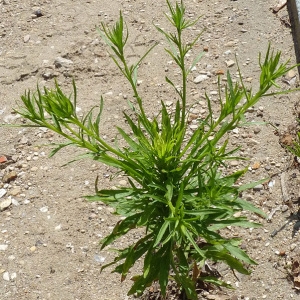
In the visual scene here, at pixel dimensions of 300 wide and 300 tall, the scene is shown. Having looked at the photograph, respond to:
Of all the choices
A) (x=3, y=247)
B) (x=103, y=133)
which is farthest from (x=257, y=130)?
(x=3, y=247)

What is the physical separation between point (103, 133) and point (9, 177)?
0.64 metres

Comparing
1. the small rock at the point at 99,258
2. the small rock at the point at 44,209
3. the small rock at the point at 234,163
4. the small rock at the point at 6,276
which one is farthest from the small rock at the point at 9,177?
the small rock at the point at 234,163

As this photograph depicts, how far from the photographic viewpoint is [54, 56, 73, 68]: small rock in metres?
3.78

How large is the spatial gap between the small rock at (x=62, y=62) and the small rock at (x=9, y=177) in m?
0.99

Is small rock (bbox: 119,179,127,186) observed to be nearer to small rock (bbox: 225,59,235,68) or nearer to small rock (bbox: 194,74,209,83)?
small rock (bbox: 194,74,209,83)

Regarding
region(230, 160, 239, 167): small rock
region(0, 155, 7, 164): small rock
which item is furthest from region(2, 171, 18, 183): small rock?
region(230, 160, 239, 167): small rock

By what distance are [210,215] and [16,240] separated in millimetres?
1274

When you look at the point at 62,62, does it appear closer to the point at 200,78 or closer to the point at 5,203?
A: the point at 200,78

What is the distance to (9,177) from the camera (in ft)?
10.3

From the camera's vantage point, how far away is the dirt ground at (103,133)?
105 inches

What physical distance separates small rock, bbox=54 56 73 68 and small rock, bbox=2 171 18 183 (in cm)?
99

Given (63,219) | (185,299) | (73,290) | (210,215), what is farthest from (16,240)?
(210,215)

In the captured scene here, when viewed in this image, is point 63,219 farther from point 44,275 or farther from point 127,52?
point 127,52

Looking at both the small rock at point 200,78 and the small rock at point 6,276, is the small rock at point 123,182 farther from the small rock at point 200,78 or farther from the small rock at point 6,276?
the small rock at point 200,78
